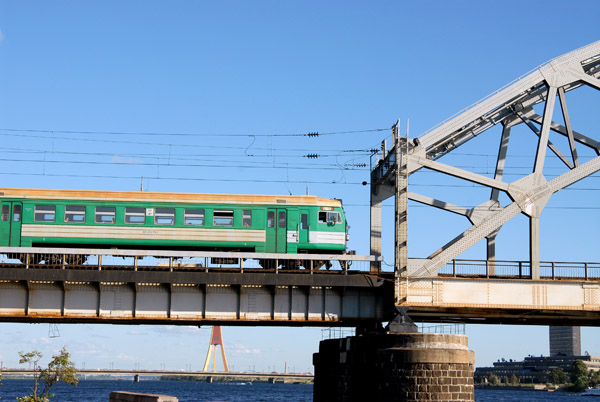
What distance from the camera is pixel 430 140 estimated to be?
4216cm

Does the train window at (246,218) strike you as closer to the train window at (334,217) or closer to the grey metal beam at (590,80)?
the train window at (334,217)

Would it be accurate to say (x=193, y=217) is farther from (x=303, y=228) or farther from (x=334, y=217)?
(x=334, y=217)

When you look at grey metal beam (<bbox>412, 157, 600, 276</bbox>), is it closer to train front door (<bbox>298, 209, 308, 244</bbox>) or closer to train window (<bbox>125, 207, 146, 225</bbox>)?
train front door (<bbox>298, 209, 308, 244</bbox>)

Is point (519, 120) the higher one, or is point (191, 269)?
point (519, 120)

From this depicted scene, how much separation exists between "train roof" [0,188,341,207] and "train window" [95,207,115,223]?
0.53m

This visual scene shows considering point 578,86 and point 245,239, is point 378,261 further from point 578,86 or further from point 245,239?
point 578,86

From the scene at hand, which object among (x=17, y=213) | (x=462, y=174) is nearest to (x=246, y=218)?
(x=462, y=174)

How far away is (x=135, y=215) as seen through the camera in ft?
145

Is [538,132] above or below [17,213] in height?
above

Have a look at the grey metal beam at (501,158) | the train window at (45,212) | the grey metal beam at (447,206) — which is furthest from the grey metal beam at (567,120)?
the train window at (45,212)

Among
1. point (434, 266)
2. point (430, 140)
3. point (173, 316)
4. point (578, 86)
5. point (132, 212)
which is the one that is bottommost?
point (173, 316)

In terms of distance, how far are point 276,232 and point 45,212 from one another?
40.3 ft

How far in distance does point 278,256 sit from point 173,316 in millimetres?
5806

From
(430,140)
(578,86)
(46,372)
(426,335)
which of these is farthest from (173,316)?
(578,86)
